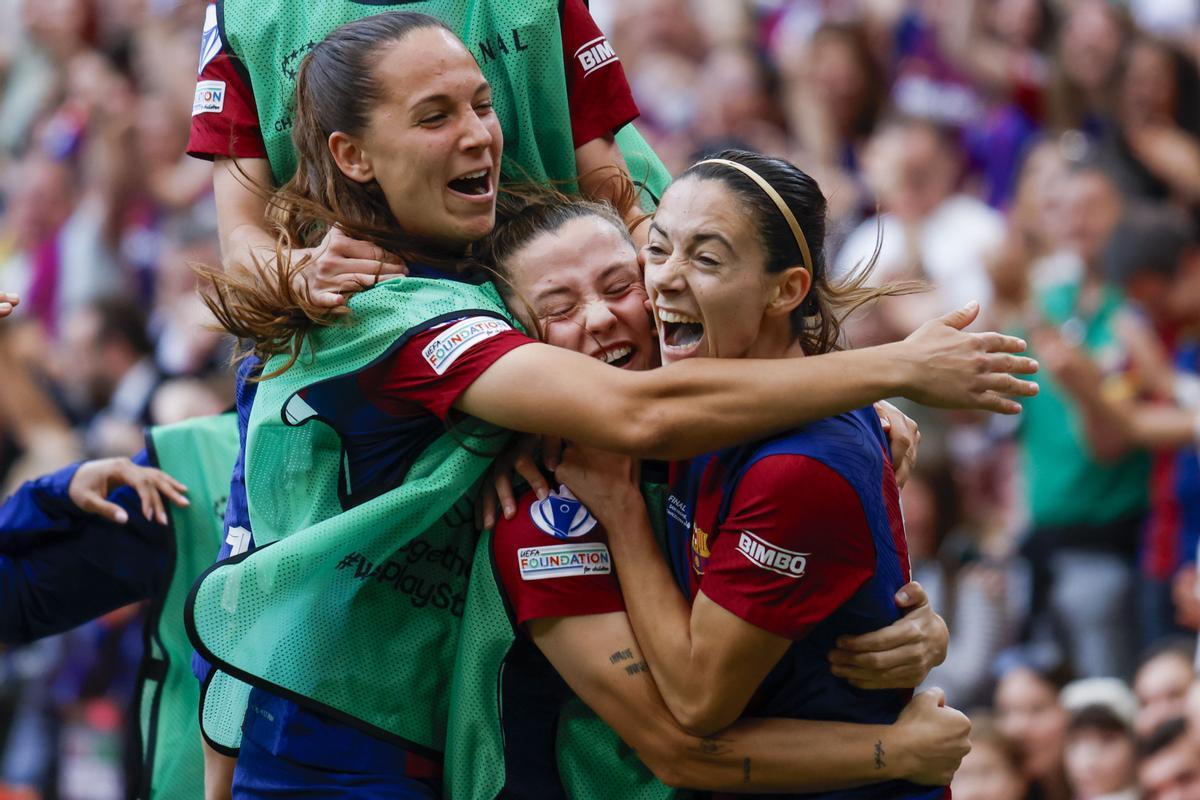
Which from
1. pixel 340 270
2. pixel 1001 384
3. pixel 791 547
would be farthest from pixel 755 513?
pixel 340 270

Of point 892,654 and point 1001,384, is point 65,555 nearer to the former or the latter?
point 892,654

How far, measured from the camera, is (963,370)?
2922 millimetres

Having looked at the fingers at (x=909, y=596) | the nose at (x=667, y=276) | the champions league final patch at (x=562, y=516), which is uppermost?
the nose at (x=667, y=276)

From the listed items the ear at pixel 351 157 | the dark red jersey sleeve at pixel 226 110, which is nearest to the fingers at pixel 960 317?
the ear at pixel 351 157

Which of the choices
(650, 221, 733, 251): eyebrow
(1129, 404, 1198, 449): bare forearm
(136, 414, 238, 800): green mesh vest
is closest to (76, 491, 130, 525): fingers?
(136, 414, 238, 800): green mesh vest

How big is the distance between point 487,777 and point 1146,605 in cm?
328

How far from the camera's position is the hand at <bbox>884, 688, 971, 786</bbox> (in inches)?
125

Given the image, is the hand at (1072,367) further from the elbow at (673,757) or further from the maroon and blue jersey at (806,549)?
the elbow at (673,757)

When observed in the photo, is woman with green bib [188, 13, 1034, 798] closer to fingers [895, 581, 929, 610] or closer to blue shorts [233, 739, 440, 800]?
blue shorts [233, 739, 440, 800]

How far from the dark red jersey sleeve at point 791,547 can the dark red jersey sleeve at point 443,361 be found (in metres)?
0.47

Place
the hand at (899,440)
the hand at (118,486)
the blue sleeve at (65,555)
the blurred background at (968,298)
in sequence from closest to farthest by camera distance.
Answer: the hand at (899,440) → the hand at (118,486) → the blue sleeve at (65,555) → the blurred background at (968,298)

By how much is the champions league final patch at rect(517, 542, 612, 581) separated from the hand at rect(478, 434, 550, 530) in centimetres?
Answer: 9

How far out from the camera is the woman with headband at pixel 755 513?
298 centimetres

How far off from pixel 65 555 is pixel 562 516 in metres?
1.58
